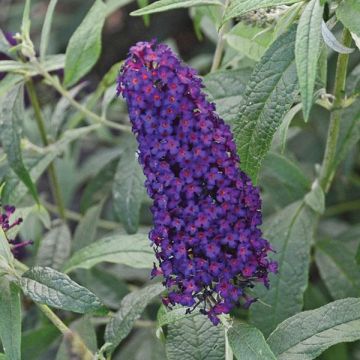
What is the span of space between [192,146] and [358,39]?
0.52 meters

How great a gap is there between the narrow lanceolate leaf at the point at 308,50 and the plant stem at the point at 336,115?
309mm

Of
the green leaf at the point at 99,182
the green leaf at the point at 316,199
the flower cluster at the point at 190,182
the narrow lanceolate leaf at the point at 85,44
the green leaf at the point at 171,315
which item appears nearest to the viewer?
the flower cluster at the point at 190,182

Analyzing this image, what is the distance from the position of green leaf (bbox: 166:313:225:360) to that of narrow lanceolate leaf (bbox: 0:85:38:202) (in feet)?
2.15

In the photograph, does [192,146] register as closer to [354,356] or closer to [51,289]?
[51,289]

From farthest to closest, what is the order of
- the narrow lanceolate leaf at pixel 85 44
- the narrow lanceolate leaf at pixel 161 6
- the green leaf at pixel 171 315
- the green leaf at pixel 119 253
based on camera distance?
the narrow lanceolate leaf at pixel 85 44, the green leaf at pixel 119 253, the green leaf at pixel 171 315, the narrow lanceolate leaf at pixel 161 6

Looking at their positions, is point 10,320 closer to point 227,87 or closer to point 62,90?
point 227,87

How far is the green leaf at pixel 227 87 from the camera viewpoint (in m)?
2.26

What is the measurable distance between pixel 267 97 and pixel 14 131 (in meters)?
0.90

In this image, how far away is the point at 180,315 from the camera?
6.33 ft

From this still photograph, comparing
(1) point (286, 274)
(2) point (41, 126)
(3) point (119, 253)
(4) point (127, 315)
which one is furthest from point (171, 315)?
(2) point (41, 126)

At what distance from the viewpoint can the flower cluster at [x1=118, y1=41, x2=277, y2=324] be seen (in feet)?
5.57

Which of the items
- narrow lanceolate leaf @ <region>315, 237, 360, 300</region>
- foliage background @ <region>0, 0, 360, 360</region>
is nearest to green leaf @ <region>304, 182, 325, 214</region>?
foliage background @ <region>0, 0, 360, 360</region>

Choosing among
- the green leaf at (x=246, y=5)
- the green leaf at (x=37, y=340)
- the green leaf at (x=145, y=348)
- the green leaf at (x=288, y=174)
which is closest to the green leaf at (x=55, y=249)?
the green leaf at (x=37, y=340)

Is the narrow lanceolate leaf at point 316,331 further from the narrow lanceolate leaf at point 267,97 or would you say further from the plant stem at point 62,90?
the plant stem at point 62,90
